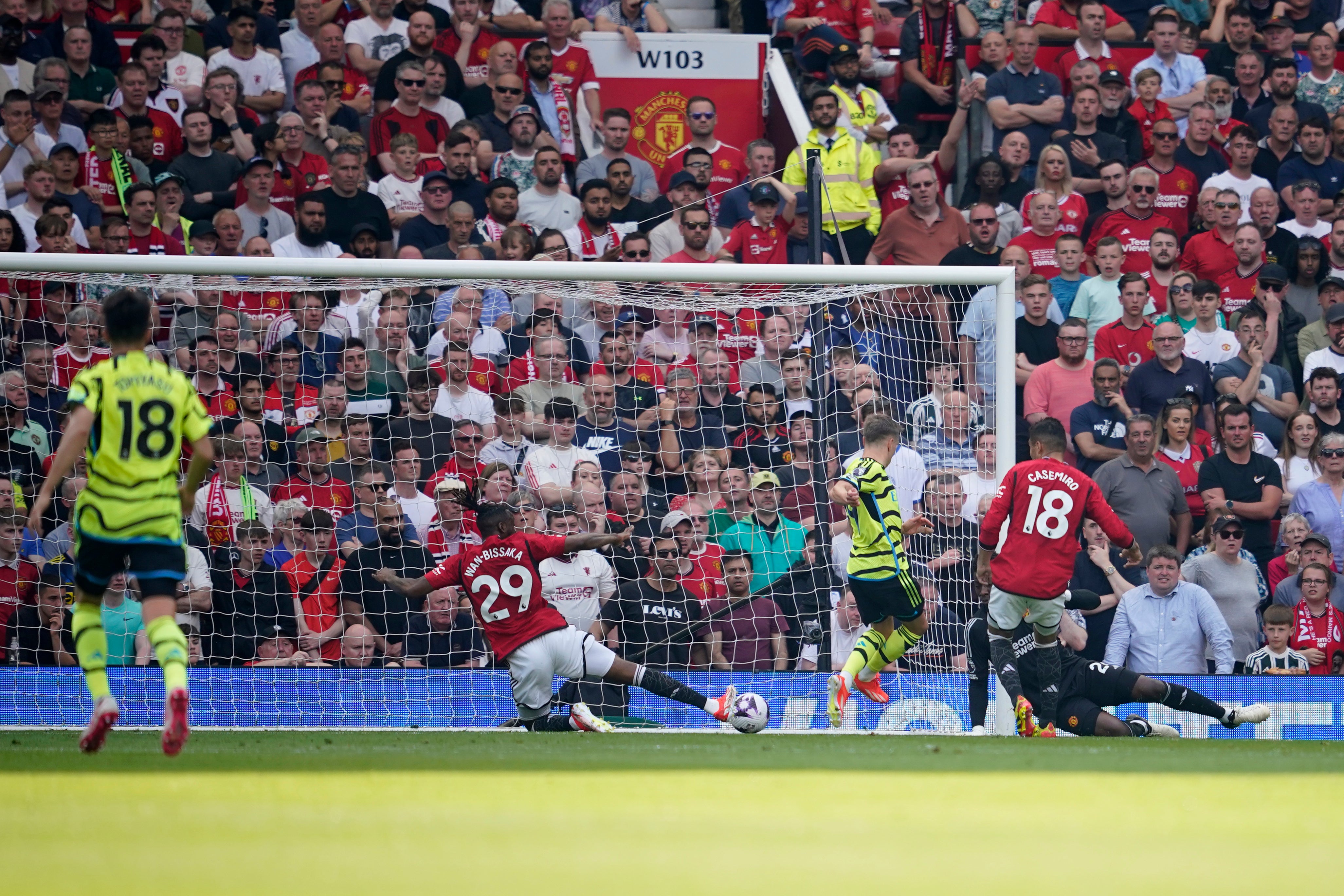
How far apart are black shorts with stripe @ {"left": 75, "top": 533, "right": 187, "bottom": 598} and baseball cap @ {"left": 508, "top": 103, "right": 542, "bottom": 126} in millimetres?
7007

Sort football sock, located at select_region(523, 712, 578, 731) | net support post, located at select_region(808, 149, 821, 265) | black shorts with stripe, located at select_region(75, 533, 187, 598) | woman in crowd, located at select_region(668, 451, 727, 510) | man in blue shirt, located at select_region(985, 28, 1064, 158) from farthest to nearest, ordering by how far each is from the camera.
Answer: man in blue shirt, located at select_region(985, 28, 1064, 158) < net support post, located at select_region(808, 149, 821, 265) < woman in crowd, located at select_region(668, 451, 727, 510) < football sock, located at select_region(523, 712, 578, 731) < black shorts with stripe, located at select_region(75, 533, 187, 598)

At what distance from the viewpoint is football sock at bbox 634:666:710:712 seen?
29.4ft

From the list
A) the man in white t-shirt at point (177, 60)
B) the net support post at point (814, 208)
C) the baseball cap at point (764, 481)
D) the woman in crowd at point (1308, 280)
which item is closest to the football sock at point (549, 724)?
the baseball cap at point (764, 481)

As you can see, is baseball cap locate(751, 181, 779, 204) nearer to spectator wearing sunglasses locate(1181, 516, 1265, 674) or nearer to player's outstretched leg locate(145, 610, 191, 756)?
spectator wearing sunglasses locate(1181, 516, 1265, 674)

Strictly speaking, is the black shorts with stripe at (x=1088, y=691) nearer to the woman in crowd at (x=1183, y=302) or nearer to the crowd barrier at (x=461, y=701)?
the crowd barrier at (x=461, y=701)

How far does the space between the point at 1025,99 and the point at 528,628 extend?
24.5 ft

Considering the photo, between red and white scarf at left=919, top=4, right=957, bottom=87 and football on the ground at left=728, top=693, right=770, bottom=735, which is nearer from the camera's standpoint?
football on the ground at left=728, top=693, right=770, bottom=735

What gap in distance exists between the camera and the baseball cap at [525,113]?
12.9 metres

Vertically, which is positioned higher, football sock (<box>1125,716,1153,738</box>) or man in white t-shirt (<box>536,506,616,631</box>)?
man in white t-shirt (<box>536,506,616,631</box>)

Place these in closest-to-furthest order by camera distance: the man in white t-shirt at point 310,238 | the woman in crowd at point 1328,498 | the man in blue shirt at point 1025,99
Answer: the woman in crowd at point 1328,498, the man in white t-shirt at point 310,238, the man in blue shirt at point 1025,99

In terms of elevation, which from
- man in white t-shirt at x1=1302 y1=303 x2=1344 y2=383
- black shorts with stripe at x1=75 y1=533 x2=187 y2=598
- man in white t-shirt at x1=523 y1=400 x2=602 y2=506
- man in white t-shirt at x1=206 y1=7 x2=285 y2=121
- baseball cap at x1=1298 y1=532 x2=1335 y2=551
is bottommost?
baseball cap at x1=1298 y1=532 x2=1335 y2=551

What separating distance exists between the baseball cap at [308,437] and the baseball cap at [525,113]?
360cm

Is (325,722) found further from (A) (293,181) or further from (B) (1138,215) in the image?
(B) (1138,215)

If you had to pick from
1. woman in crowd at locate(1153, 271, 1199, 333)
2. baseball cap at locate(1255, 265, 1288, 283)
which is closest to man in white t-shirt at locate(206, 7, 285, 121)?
woman in crowd at locate(1153, 271, 1199, 333)
